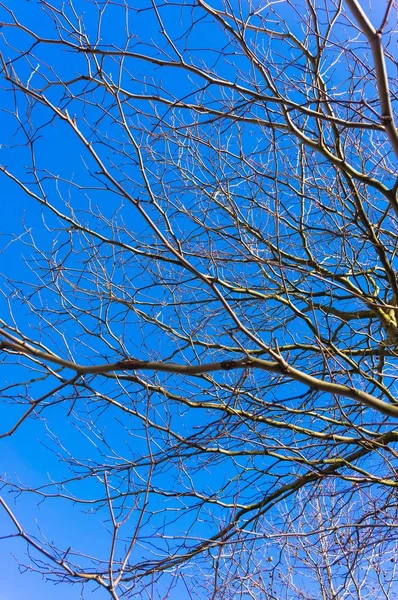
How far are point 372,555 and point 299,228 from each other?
2.40 meters

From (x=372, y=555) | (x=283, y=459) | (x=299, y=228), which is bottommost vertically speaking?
(x=372, y=555)

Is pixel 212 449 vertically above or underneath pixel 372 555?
above

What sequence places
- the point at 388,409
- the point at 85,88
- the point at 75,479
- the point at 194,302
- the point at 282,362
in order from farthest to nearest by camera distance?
the point at 194,302
the point at 75,479
the point at 85,88
the point at 388,409
the point at 282,362

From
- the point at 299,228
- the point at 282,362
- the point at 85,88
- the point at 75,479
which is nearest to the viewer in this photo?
the point at 282,362

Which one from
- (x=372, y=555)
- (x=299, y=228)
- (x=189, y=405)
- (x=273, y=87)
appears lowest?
(x=372, y=555)

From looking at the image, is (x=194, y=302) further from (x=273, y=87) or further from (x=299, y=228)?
(x=273, y=87)

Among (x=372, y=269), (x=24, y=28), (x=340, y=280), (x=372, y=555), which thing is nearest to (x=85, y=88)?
(x=24, y=28)

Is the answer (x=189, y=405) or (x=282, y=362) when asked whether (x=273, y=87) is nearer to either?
(x=282, y=362)

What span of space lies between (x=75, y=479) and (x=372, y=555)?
2.15 m

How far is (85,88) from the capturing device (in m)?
3.09

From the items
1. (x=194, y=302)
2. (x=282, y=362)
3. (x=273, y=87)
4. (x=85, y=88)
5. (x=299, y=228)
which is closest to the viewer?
(x=282, y=362)

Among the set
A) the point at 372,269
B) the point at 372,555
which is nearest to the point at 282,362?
the point at 372,555

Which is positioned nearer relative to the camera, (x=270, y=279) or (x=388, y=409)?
(x=388, y=409)

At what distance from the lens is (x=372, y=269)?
4992 mm
